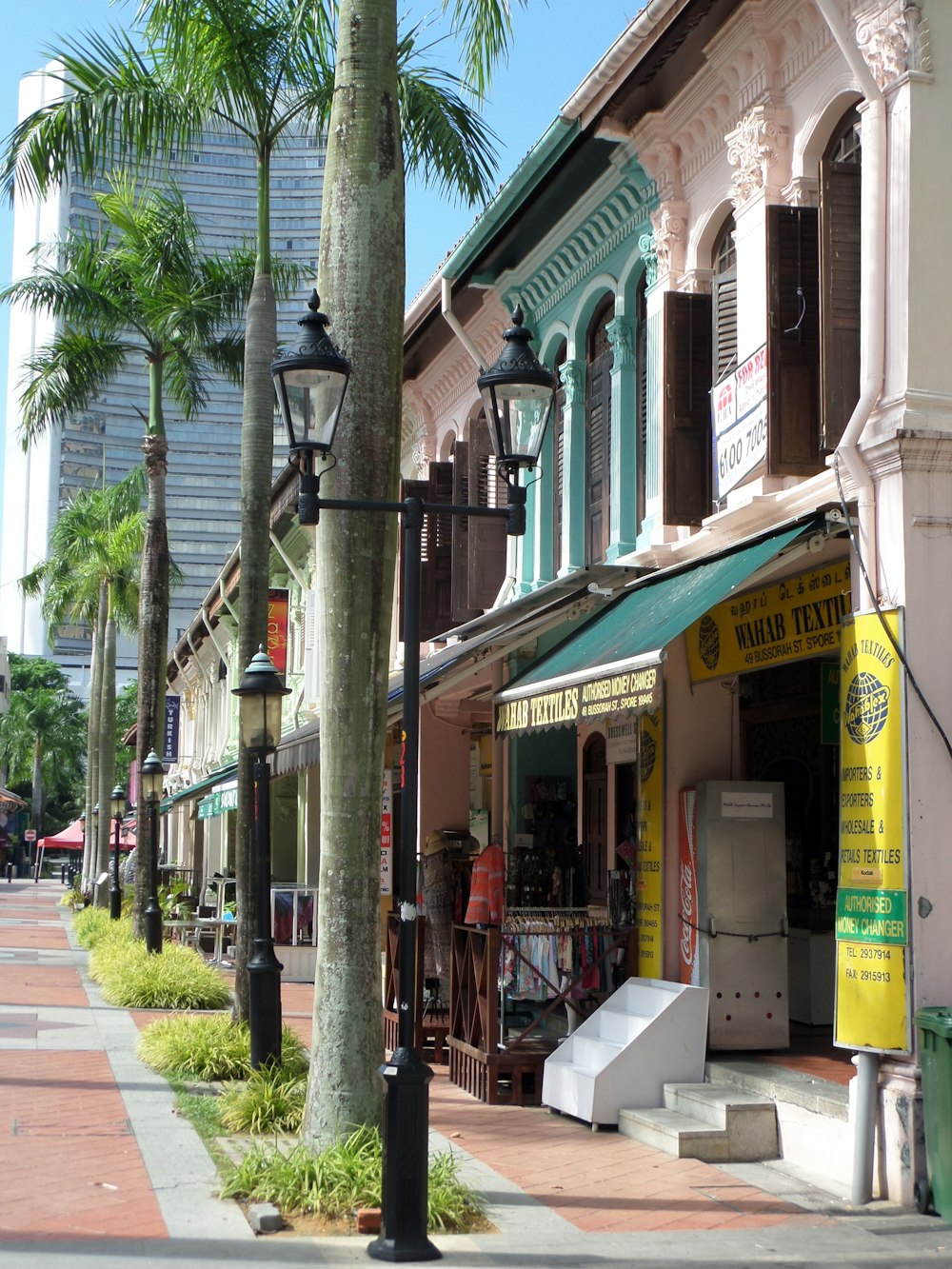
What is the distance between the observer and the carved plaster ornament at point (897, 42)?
8711 mm

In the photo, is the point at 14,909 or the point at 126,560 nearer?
the point at 126,560

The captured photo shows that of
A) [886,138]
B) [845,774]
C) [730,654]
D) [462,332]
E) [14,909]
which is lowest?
[14,909]

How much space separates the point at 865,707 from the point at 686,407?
11.8 feet

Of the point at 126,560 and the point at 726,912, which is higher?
the point at 126,560

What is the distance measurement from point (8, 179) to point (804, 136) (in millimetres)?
7721

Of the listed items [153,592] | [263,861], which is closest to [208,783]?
[153,592]

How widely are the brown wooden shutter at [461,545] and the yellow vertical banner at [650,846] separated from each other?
5.47 meters

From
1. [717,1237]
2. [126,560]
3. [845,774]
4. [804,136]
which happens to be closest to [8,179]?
[804,136]

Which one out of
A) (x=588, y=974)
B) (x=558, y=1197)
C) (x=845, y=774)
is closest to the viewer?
(x=558, y=1197)

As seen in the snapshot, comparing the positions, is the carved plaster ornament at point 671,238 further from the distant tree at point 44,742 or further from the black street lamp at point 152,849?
the distant tree at point 44,742

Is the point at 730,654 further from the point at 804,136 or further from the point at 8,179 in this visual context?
the point at 8,179

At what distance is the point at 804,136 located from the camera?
404 inches

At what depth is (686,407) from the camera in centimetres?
1131

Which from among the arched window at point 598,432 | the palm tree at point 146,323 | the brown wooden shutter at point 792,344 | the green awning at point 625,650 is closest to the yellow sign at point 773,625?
the green awning at point 625,650
